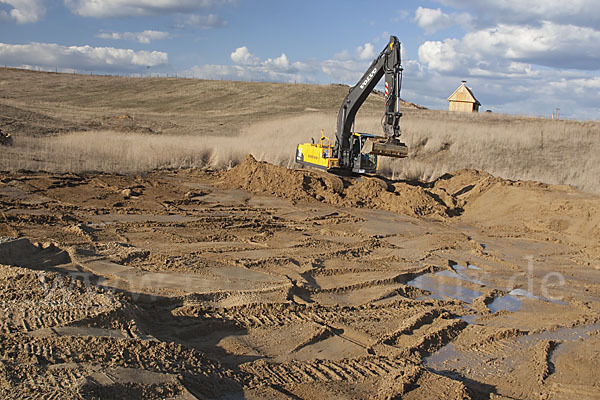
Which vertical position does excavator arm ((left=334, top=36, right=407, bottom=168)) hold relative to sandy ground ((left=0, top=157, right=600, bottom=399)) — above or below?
above

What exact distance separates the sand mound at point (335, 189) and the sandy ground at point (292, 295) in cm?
16

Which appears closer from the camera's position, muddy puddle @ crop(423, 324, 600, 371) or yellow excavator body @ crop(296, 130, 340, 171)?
muddy puddle @ crop(423, 324, 600, 371)

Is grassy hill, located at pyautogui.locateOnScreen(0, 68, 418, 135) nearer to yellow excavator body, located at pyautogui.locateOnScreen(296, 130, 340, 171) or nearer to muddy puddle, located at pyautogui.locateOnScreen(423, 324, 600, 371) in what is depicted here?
yellow excavator body, located at pyautogui.locateOnScreen(296, 130, 340, 171)

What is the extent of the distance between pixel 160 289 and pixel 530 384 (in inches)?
185

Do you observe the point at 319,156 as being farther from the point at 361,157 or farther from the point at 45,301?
the point at 45,301

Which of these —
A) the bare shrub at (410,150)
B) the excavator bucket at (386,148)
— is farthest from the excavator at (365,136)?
the bare shrub at (410,150)

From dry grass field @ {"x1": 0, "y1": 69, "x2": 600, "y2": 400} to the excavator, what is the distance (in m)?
0.61

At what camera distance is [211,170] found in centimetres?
2133

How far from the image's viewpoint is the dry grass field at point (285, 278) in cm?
544

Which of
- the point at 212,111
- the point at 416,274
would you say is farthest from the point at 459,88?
the point at 416,274

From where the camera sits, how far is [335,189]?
1692cm

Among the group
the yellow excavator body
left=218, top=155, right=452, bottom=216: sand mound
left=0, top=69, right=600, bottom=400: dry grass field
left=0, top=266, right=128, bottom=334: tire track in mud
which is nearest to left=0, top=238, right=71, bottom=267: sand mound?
left=0, top=69, right=600, bottom=400: dry grass field

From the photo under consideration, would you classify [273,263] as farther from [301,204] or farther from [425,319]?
[301,204]

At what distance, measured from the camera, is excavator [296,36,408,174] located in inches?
596
